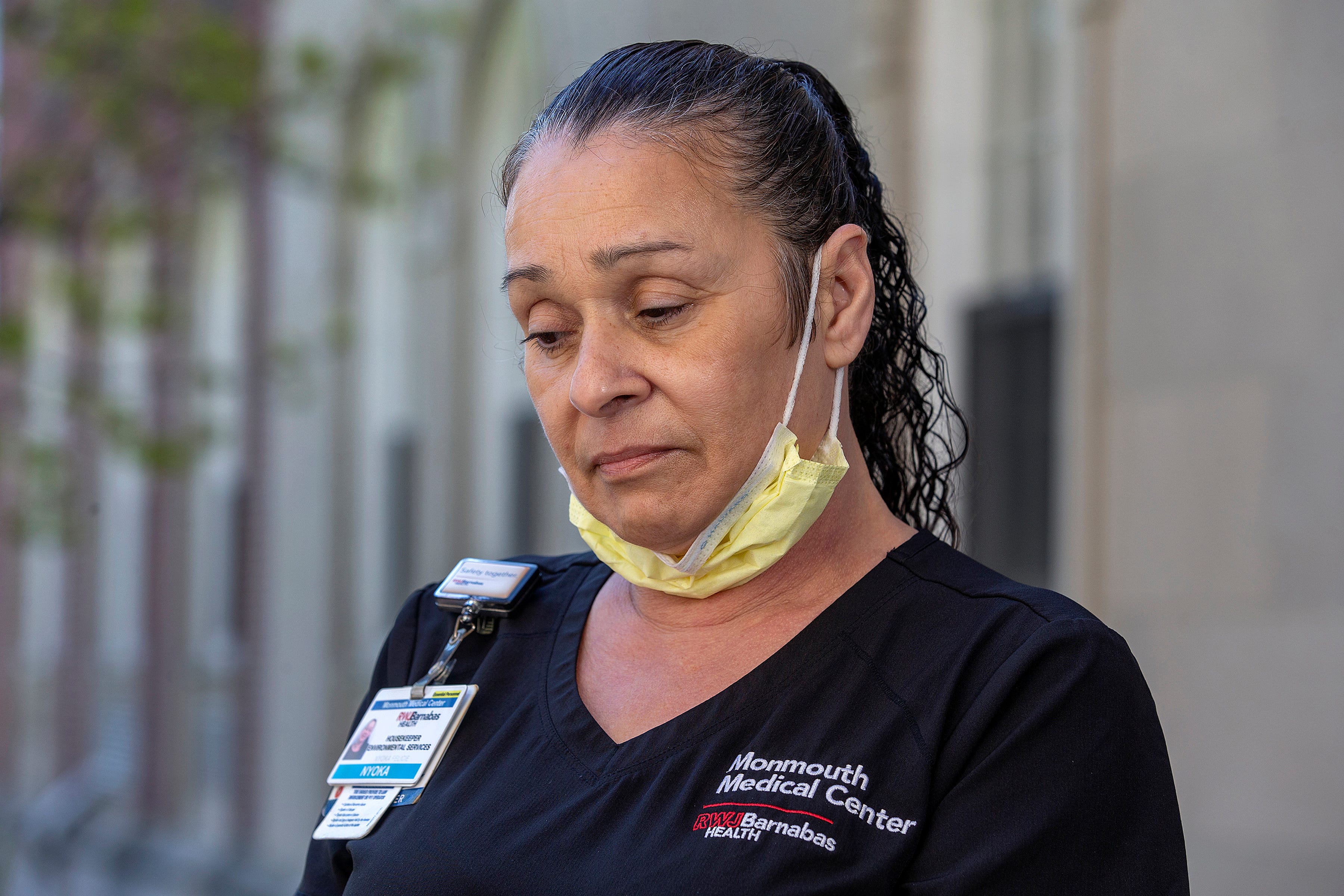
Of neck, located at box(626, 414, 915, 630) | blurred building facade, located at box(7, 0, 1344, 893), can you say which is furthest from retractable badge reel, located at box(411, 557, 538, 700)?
blurred building facade, located at box(7, 0, 1344, 893)

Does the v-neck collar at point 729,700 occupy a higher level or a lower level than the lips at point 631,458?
lower

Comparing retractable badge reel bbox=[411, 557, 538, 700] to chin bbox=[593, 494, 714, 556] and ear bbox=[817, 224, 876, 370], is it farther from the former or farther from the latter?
ear bbox=[817, 224, 876, 370]

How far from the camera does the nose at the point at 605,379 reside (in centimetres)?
175

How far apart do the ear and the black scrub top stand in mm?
268

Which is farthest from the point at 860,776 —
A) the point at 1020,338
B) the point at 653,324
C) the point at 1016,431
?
the point at 1020,338

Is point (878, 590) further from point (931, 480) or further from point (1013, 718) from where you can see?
point (931, 480)

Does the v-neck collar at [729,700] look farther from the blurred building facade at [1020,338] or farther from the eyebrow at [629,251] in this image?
the blurred building facade at [1020,338]

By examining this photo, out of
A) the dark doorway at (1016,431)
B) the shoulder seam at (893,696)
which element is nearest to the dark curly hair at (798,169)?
the shoulder seam at (893,696)

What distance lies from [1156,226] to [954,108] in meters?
1.59

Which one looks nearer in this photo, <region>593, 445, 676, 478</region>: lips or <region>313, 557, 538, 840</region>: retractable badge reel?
<region>593, 445, 676, 478</region>: lips

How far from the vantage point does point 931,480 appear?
7.16 feet

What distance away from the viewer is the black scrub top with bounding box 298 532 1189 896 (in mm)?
1486

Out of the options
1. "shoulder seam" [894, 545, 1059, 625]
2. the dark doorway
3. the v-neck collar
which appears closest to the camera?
"shoulder seam" [894, 545, 1059, 625]

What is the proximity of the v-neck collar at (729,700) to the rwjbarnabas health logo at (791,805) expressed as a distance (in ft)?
0.31
